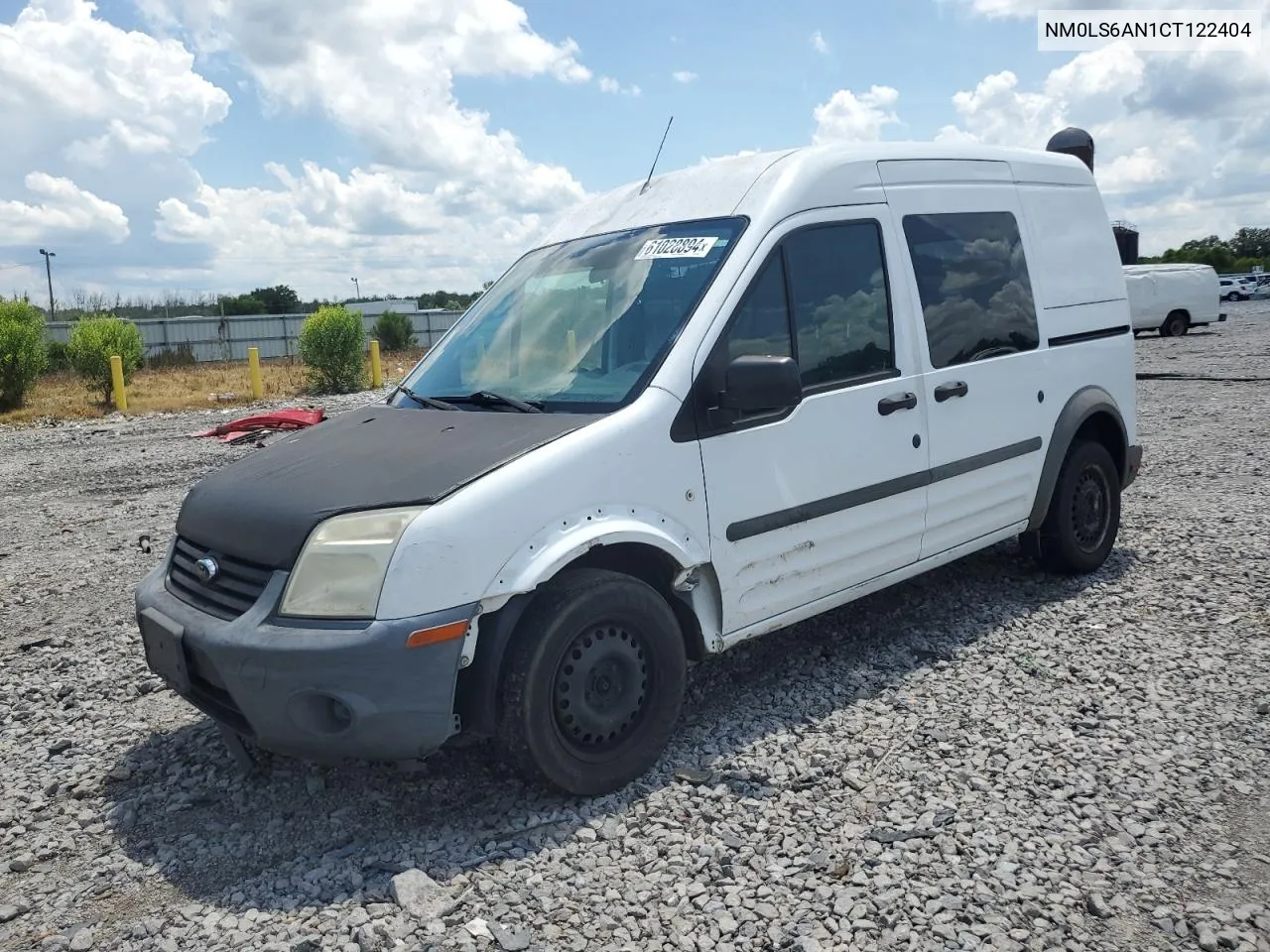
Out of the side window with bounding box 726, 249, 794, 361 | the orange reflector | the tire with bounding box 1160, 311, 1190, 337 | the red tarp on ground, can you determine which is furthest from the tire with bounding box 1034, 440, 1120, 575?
the tire with bounding box 1160, 311, 1190, 337

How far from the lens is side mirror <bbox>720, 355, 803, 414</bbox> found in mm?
3473

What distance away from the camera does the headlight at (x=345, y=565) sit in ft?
9.84

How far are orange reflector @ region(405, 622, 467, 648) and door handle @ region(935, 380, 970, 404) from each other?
253 centimetres

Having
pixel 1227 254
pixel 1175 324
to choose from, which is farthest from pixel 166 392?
pixel 1227 254

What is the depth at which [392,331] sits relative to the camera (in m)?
38.9

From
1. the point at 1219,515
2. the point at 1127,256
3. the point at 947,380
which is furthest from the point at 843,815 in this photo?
the point at 1127,256

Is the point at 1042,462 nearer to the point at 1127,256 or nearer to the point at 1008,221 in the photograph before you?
the point at 1008,221

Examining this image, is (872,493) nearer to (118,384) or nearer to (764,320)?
(764,320)

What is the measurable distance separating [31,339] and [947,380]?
19772 millimetres

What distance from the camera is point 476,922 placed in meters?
2.82

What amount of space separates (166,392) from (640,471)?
22.7 meters

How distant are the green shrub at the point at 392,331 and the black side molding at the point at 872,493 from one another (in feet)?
118

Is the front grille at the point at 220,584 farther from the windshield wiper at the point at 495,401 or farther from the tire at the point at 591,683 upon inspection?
the windshield wiper at the point at 495,401

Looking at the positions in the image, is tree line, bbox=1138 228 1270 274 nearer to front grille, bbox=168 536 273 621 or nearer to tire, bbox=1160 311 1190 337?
tire, bbox=1160 311 1190 337
